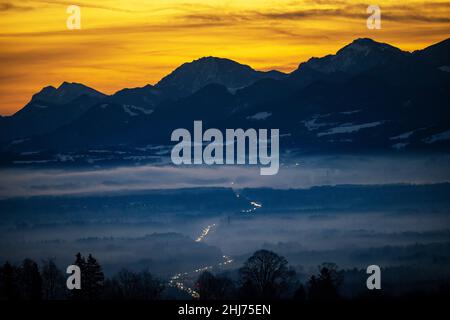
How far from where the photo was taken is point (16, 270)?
5920 inches

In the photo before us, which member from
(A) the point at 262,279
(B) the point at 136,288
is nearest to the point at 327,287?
(A) the point at 262,279

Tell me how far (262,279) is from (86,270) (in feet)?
93.2
